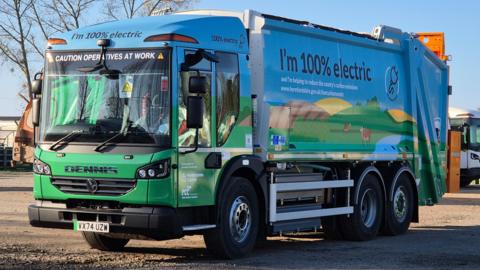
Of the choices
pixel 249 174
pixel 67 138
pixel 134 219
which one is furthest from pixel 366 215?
pixel 67 138

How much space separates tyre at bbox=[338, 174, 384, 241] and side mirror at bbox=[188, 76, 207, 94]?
15.9 ft

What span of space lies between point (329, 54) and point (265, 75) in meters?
2.13

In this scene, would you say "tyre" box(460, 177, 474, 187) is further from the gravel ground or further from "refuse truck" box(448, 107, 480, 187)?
the gravel ground

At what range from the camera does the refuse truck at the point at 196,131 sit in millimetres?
10141

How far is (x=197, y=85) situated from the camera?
10094 mm

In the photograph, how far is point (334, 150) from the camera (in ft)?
44.1

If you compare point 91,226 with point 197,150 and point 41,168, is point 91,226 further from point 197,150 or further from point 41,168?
point 197,150

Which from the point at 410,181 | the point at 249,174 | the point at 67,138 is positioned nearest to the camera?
the point at 67,138

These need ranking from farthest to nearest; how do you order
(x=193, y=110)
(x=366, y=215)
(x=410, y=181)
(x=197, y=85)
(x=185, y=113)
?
1. (x=410, y=181)
2. (x=366, y=215)
3. (x=185, y=113)
4. (x=197, y=85)
5. (x=193, y=110)

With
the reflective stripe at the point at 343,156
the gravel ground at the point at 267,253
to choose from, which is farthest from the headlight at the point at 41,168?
the reflective stripe at the point at 343,156

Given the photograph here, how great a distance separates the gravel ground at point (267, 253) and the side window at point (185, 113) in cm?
157

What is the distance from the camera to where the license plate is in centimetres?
1023

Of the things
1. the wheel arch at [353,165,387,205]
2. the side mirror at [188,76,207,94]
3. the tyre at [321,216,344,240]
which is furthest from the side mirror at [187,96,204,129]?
the wheel arch at [353,165,387,205]

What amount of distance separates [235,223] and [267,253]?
131 cm
